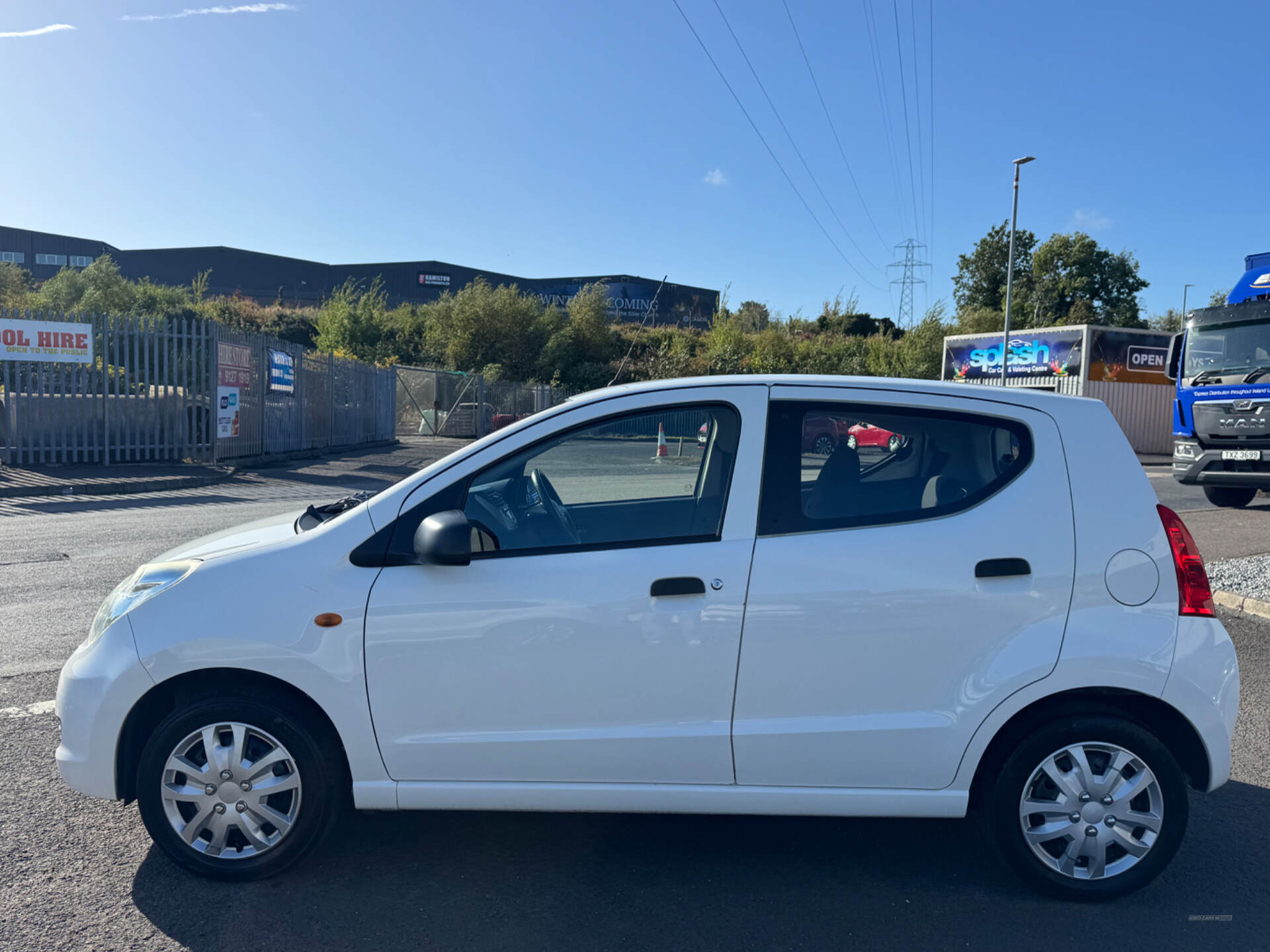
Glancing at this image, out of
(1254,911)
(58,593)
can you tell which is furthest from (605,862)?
(58,593)

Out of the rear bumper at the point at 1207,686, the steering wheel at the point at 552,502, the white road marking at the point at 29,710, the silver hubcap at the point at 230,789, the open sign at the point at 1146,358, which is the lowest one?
the white road marking at the point at 29,710

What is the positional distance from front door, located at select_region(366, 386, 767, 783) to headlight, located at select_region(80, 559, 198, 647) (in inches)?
28.4

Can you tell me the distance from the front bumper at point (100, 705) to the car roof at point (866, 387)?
1.68 metres

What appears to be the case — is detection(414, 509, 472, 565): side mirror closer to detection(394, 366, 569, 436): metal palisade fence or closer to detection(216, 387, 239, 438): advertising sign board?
detection(216, 387, 239, 438): advertising sign board

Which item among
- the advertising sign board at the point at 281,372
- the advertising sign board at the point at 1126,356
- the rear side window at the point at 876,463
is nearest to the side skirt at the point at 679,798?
the rear side window at the point at 876,463

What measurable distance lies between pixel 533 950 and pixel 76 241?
7892 centimetres

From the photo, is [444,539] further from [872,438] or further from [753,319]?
[753,319]

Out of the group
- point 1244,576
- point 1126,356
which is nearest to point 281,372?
point 1244,576

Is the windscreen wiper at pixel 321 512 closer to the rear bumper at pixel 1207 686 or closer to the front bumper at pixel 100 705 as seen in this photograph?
the front bumper at pixel 100 705

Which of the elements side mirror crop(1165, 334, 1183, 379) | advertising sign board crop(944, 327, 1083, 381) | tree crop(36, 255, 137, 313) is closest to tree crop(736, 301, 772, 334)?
advertising sign board crop(944, 327, 1083, 381)

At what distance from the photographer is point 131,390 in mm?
17453

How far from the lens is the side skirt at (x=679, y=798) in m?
3.08

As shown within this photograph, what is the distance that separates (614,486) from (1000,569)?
1329 millimetres

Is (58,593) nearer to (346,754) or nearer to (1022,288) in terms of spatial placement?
(346,754)
